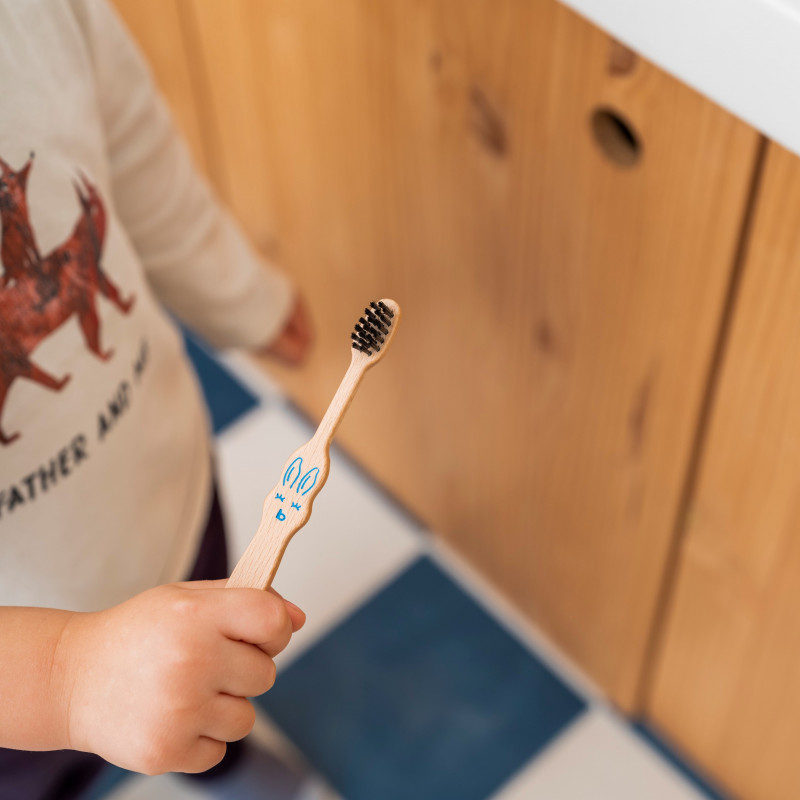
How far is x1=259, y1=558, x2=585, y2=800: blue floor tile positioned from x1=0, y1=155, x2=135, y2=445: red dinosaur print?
20.4 inches

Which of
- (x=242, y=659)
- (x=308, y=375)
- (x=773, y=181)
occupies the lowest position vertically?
(x=308, y=375)

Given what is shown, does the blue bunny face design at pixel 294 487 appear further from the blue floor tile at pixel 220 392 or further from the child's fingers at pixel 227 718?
the blue floor tile at pixel 220 392

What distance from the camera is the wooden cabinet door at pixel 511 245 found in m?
0.50

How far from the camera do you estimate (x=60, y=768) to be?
59cm

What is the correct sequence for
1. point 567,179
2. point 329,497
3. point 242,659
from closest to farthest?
point 242,659, point 567,179, point 329,497

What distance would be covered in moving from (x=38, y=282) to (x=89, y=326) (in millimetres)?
41

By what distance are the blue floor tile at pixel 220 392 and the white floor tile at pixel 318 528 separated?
0.05 ft

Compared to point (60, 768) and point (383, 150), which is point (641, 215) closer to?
point (383, 150)

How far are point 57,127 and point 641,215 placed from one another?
30cm

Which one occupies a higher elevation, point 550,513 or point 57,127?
point 57,127

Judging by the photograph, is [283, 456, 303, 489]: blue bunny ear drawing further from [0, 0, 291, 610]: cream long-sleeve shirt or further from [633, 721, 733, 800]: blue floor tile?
[633, 721, 733, 800]: blue floor tile

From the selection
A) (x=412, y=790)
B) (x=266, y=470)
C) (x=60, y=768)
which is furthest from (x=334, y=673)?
(x=60, y=768)

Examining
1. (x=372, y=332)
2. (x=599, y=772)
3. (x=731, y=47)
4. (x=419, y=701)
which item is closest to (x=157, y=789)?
(x=419, y=701)

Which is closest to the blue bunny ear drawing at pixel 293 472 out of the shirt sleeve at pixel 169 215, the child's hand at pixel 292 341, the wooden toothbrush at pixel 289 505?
the wooden toothbrush at pixel 289 505
